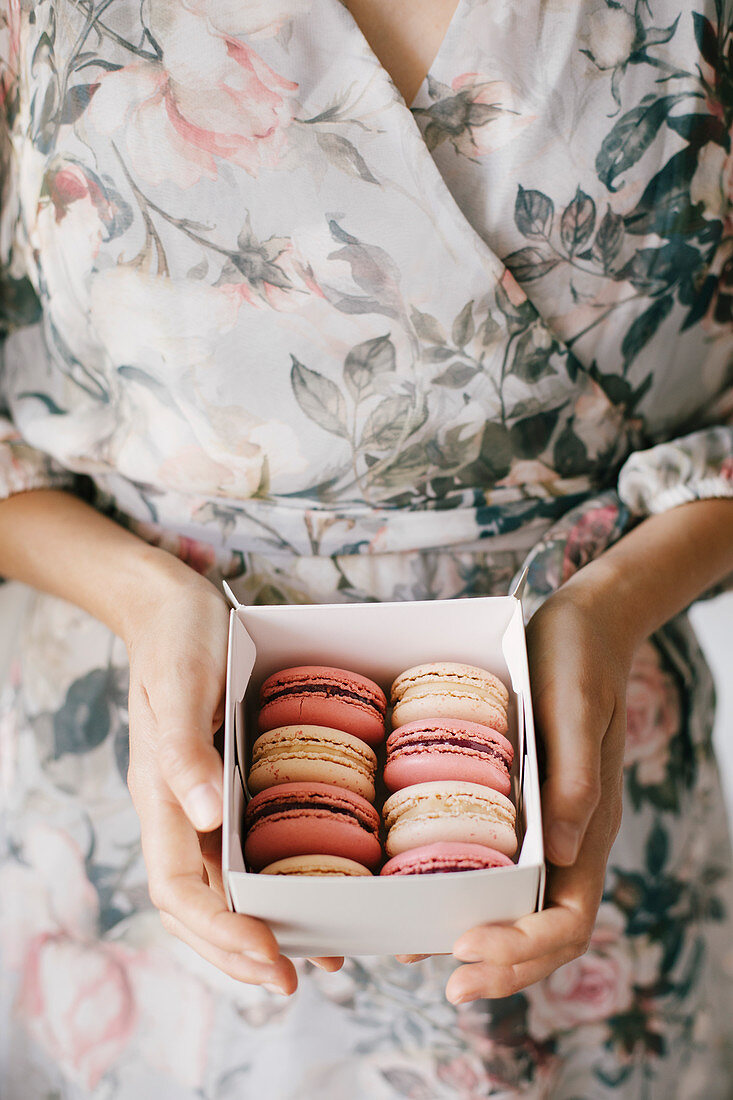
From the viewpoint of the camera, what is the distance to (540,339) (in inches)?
23.4

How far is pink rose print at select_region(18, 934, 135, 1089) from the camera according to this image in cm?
64

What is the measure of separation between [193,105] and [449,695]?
0.42m

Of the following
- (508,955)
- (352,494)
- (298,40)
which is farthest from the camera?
(352,494)

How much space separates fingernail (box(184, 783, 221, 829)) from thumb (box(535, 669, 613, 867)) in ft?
0.56

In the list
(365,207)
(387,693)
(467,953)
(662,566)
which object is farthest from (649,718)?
(365,207)

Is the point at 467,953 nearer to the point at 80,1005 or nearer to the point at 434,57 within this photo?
the point at 80,1005

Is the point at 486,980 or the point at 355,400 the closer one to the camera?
the point at 486,980

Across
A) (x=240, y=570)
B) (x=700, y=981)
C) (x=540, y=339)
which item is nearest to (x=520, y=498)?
(x=540, y=339)

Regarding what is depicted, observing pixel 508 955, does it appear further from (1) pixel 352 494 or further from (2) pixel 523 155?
(2) pixel 523 155

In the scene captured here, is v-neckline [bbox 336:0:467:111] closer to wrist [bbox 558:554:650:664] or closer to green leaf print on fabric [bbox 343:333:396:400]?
green leaf print on fabric [bbox 343:333:396:400]

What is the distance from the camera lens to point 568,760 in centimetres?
44

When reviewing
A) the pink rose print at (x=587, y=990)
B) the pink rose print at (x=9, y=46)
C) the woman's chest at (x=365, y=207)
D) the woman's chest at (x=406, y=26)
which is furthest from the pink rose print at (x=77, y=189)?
the pink rose print at (x=587, y=990)

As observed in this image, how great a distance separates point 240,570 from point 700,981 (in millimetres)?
551

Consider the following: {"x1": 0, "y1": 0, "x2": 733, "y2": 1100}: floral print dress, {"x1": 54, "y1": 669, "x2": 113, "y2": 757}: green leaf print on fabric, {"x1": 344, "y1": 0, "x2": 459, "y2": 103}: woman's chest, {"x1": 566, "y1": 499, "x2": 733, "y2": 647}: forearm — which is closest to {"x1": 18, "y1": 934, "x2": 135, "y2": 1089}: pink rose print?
{"x1": 0, "y1": 0, "x2": 733, "y2": 1100}: floral print dress
